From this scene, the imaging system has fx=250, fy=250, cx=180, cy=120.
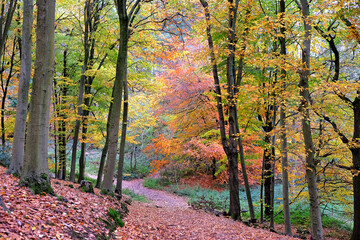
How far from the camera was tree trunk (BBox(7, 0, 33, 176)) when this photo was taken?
22.2 ft

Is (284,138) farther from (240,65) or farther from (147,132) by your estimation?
(147,132)

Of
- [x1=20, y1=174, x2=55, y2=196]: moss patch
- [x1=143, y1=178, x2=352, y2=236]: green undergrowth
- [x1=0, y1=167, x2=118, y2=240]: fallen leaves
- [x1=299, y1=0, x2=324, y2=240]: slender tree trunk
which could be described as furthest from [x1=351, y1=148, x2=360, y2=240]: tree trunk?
[x1=20, y1=174, x2=55, y2=196]: moss patch

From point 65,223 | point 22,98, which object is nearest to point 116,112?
point 22,98

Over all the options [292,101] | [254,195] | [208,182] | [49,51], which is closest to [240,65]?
[292,101]

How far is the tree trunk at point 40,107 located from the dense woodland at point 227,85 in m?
0.02

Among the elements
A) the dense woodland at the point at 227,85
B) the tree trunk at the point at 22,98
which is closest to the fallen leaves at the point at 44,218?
the dense woodland at the point at 227,85

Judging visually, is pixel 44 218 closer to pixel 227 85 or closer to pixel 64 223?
pixel 64 223

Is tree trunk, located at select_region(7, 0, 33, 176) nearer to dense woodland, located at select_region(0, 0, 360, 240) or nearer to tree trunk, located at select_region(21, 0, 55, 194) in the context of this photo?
dense woodland, located at select_region(0, 0, 360, 240)

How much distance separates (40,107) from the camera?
15.3ft

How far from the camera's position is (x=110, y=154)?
291 inches

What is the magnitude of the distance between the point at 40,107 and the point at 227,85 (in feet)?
21.8

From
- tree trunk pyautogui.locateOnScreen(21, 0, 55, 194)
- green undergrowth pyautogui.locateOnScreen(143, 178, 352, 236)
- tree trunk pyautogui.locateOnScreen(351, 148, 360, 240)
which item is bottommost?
green undergrowth pyautogui.locateOnScreen(143, 178, 352, 236)

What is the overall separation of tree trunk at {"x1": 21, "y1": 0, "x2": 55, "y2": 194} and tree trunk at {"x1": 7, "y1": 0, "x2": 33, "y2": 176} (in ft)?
8.48

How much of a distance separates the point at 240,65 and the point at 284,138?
320 centimetres
